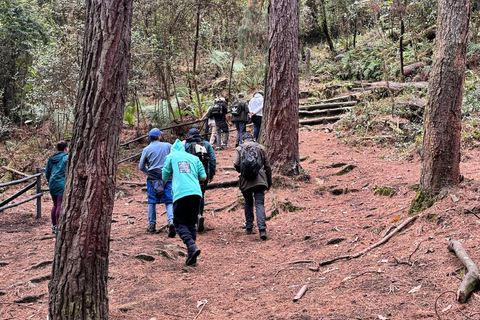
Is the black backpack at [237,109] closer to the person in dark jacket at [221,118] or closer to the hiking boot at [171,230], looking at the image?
the person in dark jacket at [221,118]

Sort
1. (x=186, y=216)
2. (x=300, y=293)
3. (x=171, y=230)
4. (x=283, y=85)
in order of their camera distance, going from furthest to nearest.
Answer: (x=283, y=85), (x=171, y=230), (x=186, y=216), (x=300, y=293)

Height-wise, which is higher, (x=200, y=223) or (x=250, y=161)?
(x=250, y=161)

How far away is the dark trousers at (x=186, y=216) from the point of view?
20.7 feet

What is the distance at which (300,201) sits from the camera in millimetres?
9172

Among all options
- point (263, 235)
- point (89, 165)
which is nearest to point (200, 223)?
point (263, 235)

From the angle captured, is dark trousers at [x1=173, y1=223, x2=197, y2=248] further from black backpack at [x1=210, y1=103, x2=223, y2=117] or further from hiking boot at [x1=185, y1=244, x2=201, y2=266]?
black backpack at [x1=210, y1=103, x2=223, y2=117]

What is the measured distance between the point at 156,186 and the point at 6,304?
333 cm

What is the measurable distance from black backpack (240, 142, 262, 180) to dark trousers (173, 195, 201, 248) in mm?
1377

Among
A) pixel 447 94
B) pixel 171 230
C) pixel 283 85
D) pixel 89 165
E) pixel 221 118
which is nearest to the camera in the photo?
pixel 89 165

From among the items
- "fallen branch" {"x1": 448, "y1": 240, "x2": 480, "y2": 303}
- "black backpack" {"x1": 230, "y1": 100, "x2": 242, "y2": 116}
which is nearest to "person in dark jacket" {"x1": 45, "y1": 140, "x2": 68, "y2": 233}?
"fallen branch" {"x1": 448, "y1": 240, "x2": 480, "y2": 303}

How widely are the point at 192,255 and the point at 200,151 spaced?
6.97 ft

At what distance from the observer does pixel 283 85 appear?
9703 mm

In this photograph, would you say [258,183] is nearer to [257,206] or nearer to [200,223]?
[257,206]

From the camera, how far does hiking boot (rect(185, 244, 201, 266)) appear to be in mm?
6246
